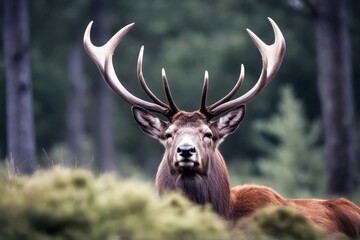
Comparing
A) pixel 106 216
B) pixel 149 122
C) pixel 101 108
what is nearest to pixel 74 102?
pixel 101 108

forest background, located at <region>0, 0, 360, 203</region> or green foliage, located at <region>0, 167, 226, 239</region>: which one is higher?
forest background, located at <region>0, 0, 360, 203</region>

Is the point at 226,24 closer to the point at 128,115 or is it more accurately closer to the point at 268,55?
the point at 128,115

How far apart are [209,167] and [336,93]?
7.91m

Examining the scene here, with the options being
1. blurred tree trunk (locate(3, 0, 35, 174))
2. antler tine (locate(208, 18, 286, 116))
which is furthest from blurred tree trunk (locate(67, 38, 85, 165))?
antler tine (locate(208, 18, 286, 116))

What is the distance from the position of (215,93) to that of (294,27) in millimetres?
4433

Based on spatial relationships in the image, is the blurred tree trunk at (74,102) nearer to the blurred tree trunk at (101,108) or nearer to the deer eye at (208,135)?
the blurred tree trunk at (101,108)

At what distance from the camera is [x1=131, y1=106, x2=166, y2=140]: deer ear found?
9609mm

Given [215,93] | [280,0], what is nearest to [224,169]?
[280,0]

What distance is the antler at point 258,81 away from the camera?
945cm

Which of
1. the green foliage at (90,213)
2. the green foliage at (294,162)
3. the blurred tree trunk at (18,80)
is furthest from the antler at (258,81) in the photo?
the green foliage at (294,162)

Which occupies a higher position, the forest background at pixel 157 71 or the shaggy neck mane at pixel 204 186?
the forest background at pixel 157 71

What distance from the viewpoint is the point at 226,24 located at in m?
42.2

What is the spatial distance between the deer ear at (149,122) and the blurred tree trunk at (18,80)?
823 centimetres

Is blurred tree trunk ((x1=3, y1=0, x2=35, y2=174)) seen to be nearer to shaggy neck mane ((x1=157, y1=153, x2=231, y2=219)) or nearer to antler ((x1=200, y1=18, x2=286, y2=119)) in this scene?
antler ((x1=200, y1=18, x2=286, y2=119))
